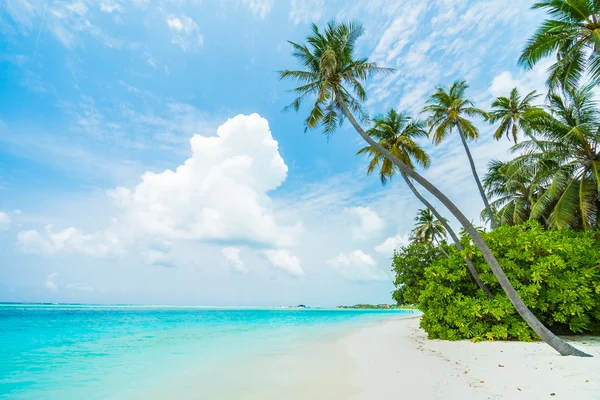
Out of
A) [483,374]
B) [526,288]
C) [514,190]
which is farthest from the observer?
[514,190]

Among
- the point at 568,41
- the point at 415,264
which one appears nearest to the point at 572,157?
the point at 568,41

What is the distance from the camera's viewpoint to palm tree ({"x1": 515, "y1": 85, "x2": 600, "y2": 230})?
1120 centimetres

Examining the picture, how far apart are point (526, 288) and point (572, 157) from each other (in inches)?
241

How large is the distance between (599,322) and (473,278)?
3.59 m

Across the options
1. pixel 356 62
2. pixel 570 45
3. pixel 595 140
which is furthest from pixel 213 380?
pixel 595 140

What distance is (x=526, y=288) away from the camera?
8922 millimetres

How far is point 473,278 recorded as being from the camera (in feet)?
34.8

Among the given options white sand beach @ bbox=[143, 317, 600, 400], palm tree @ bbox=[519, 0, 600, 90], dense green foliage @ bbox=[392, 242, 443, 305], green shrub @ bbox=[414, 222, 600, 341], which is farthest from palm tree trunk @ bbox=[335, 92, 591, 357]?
dense green foliage @ bbox=[392, 242, 443, 305]

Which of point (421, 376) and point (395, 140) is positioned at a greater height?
point (395, 140)

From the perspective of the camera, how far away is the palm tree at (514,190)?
613 inches

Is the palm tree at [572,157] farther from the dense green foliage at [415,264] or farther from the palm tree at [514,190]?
the dense green foliage at [415,264]

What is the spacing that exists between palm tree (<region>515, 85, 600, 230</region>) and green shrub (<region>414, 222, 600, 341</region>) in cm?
175

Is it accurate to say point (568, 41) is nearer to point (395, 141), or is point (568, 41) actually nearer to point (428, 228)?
point (395, 141)

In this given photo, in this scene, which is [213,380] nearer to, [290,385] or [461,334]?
[290,385]
